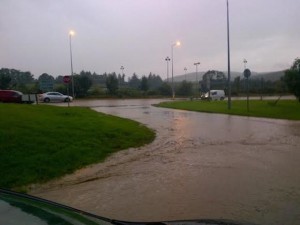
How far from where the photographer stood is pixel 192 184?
845 cm

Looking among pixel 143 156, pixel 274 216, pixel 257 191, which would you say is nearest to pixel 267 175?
pixel 257 191

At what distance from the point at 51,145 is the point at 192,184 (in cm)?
487

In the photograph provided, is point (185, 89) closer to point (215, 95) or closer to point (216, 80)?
point (216, 80)

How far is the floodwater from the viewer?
21.6 ft

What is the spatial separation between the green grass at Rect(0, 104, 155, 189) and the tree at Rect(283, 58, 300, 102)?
84.8 ft

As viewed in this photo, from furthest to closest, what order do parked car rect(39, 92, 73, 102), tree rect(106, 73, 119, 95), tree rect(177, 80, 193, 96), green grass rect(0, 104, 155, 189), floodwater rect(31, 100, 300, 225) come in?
tree rect(177, 80, 193, 96), tree rect(106, 73, 119, 95), parked car rect(39, 92, 73, 102), green grass rect(0, 104, 155, 189), floodwater rect(31, 100, 300, 225)

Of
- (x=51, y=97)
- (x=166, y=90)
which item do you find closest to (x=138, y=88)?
(x=166, y=90)

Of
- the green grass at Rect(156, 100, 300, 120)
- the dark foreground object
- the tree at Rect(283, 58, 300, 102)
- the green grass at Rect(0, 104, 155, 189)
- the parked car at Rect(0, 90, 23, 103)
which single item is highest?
the tree at Rect(283, 58, 300, 102)

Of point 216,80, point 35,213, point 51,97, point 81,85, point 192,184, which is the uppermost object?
point 216,80

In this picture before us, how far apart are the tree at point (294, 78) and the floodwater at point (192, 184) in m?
26.3

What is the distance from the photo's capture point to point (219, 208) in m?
6.70

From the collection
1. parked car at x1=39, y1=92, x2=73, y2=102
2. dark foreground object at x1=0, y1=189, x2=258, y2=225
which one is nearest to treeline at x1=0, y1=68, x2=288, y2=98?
parked car at x1=39, y1=92, x2=73, y2=102

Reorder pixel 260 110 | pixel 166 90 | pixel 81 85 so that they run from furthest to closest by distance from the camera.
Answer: pixel 166 90, pixel 81 85, pixel 260 110

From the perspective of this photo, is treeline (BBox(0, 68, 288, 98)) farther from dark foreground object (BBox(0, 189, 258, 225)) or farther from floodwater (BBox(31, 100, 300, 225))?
dark foreground object (BBox(0, 189, 258, 225))
